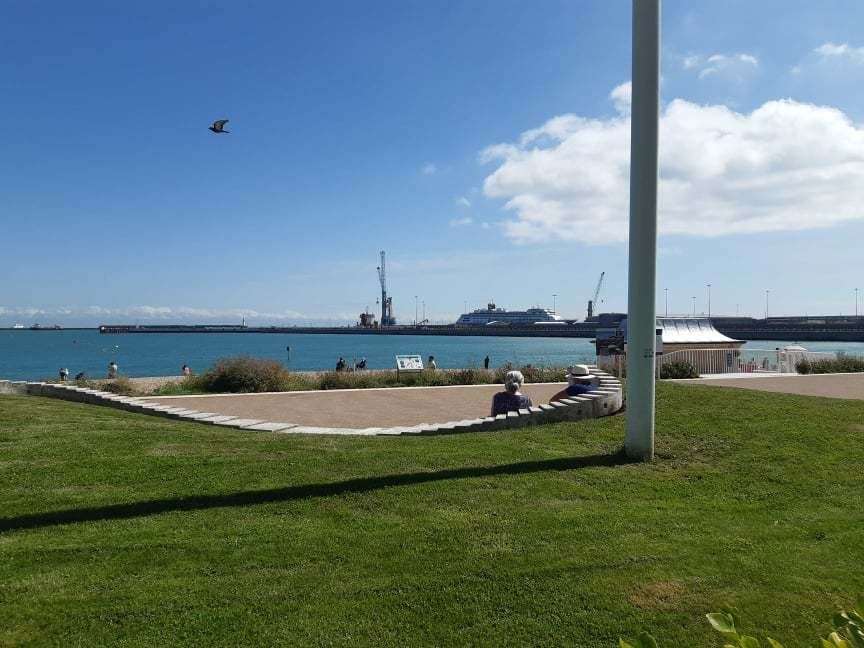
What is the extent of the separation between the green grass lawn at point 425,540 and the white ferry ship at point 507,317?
6001 inches

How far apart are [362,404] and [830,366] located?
712 inches

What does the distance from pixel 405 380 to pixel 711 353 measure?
1151 cm

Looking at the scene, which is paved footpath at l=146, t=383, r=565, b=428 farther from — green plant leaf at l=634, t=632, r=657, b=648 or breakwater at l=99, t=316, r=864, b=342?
breakwater at l=99, t=316, r=864, b=342

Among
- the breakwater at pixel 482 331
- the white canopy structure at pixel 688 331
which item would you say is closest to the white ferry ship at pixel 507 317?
the breakwater at pixel 482 331

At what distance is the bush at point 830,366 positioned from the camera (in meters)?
20.3

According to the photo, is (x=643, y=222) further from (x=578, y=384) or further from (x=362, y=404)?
(x=362, y=404)

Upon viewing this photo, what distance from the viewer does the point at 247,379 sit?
640 inches

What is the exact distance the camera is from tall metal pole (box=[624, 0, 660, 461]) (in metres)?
5.97

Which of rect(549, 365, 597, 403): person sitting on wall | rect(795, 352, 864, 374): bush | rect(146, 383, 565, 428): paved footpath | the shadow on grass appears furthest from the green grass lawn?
rect(795, 352, 864, 374): bush

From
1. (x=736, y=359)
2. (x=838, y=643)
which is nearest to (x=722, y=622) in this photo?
(x=838, y=643)

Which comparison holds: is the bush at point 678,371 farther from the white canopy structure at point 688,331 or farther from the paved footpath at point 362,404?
the white canopy structure at point 688,331

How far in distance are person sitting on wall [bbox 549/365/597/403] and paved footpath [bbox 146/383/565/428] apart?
2.22 m

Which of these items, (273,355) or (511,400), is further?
(273,355)

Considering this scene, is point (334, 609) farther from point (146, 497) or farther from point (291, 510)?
point (146, 497)
